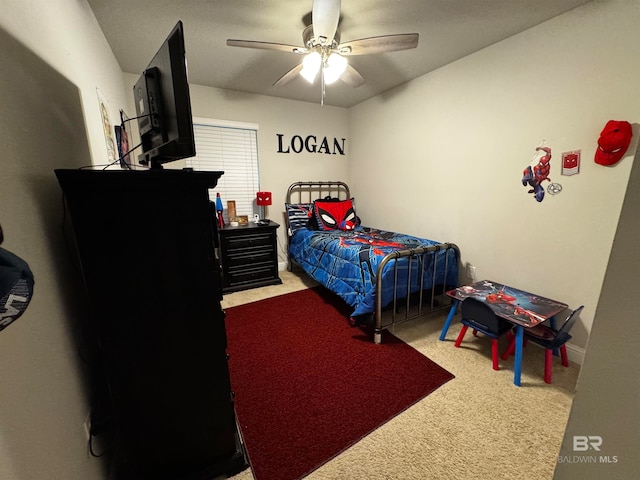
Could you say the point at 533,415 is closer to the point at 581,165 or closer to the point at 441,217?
the point at 581,165

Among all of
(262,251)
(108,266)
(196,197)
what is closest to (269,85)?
(262,251)

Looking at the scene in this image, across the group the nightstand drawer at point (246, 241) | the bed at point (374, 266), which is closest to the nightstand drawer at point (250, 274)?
the nightstand drawer at point (246, 241)

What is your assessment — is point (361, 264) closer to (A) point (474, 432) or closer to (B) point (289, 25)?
(A) point (474, 432)

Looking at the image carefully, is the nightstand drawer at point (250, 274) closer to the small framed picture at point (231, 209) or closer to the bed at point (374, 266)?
the bed at point (374, 266)

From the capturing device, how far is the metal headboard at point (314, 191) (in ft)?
12.7

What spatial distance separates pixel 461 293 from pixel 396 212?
156cm

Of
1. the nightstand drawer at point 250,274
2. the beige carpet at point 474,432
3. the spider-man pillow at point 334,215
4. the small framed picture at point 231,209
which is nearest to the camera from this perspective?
the beige carpet at point 474,432

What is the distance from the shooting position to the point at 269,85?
3.12 m

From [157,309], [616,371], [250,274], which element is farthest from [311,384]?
[250,274]

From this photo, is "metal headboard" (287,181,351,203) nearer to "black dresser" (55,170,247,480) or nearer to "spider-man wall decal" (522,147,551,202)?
"spider-man wall decal" (522,147,551,202)
